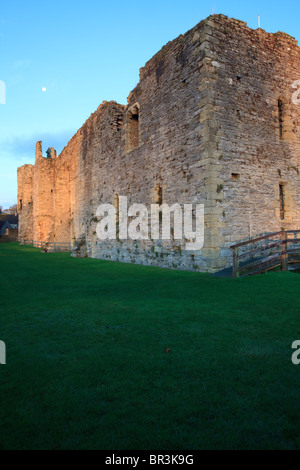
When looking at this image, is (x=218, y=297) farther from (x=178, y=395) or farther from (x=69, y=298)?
(x=178, y=395)

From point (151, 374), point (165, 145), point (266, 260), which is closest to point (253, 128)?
point (165, 145)

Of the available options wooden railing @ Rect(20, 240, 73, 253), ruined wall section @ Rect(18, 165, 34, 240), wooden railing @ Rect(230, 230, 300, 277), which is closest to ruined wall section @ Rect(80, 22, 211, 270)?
wooden railing @ Rect(230, 230, 300, 277)

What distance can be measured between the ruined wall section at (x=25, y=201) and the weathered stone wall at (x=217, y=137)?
25.2 metres

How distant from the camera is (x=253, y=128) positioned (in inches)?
438

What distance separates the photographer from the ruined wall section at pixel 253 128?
10305 millimetres

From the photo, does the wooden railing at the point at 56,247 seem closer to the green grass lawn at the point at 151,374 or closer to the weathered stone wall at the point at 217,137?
the weathered stone wall at the point at 217,137

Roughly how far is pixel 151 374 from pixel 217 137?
8.68 metres

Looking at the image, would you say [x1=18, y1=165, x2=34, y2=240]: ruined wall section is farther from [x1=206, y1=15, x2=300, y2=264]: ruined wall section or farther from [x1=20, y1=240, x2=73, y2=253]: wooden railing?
[x1=206, y1=15, x2=300, y2=264]: ruined wall section

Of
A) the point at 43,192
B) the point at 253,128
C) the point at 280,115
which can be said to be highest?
the point at 280,115

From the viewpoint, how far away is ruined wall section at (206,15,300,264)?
10305 mm

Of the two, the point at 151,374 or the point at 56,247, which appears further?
the point at 56,247

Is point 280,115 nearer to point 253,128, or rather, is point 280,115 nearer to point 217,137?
point 253,128

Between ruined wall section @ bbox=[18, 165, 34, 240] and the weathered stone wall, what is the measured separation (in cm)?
2521

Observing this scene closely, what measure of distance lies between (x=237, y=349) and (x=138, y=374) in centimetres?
135
